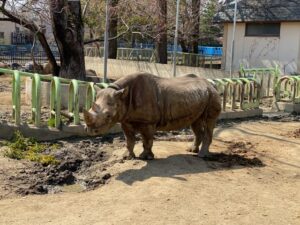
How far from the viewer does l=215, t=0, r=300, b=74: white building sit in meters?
19.9

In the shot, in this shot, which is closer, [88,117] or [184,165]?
[88,117]

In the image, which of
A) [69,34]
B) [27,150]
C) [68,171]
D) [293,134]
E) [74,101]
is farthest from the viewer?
[69,34]

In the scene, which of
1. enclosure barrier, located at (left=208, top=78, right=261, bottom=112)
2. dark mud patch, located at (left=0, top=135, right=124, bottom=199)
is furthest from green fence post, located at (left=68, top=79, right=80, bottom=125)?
enclosure barrier, located at (left=208, top=78, right=261, bottom=112)

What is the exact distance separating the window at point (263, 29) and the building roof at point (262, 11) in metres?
0.39

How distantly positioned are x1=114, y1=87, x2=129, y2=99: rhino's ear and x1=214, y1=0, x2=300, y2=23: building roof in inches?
553

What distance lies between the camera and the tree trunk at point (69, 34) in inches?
491

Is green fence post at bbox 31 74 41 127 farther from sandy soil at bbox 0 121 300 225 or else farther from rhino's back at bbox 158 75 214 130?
rhino's back at bbox 158 75 214 130

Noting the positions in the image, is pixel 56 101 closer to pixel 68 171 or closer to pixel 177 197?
pixel 68 171

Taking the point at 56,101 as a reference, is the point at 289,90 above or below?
below

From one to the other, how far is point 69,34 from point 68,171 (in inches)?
253

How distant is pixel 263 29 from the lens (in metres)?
21.2

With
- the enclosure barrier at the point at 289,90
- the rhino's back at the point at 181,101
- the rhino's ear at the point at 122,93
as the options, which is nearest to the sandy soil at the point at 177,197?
the rhino's back at the point at 181,101

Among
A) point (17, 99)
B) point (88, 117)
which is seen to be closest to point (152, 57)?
point (17, 99)

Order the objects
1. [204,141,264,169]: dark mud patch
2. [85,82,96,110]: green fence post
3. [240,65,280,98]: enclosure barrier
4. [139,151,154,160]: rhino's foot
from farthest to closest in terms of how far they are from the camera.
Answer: [240,65,280,98]: enclosure barrier
[85,82,96,110]: green fence post
[204,141,264,169]: dark mud patch
[139,151,154,160]: rhino's foot
